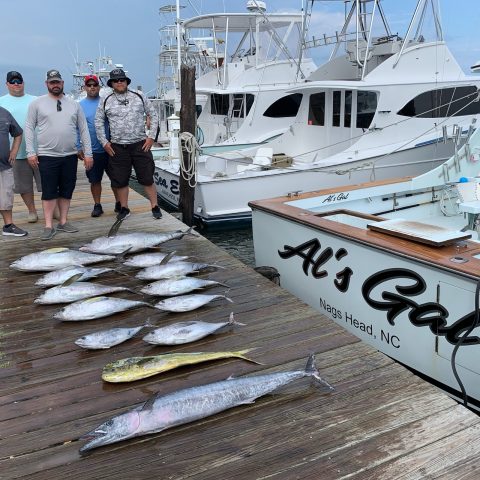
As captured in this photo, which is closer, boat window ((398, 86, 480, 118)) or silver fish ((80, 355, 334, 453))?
silver fish ((80, 355, 334, 453))

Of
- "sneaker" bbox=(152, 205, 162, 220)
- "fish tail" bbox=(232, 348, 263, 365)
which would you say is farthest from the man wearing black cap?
"fish tail" bbox=(232, 348, 263, 365)

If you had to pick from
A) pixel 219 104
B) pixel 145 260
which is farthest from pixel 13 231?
pixel 219 104

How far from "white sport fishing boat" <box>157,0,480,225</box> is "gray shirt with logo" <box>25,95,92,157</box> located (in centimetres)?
367

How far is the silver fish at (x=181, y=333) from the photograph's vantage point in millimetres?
2920

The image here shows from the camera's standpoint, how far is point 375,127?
29.2 ft

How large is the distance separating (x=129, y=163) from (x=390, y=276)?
11.0 feet

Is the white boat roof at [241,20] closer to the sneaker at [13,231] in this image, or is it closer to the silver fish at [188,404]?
the sneaker at [13,231]

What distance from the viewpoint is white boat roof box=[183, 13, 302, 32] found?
1285 centimetres

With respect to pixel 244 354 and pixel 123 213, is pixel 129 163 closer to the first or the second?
pixel 123 213

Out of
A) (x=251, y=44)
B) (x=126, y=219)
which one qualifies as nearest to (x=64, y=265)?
(x=126, y=219)

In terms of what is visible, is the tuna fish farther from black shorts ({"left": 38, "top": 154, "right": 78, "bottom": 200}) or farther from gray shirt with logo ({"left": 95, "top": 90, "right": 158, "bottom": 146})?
gray shirt with logo ({"left": 95, "top": 90, "right": 158, "bottom": 146})

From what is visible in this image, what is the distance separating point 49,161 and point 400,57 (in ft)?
22.7

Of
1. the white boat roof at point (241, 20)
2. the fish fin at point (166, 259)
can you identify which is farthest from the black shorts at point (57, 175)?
the white boat roof at point (241, 20)

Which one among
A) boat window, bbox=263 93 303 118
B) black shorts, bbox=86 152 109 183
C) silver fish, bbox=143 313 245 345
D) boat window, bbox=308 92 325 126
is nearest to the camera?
silver fish, bbox=143 313 245 345
